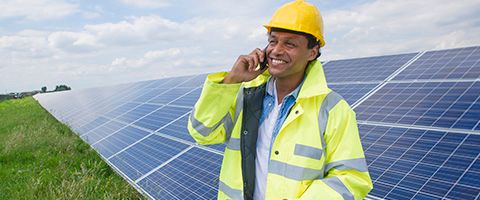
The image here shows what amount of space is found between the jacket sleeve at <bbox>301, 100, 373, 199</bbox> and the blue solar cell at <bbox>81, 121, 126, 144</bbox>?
8435 mm

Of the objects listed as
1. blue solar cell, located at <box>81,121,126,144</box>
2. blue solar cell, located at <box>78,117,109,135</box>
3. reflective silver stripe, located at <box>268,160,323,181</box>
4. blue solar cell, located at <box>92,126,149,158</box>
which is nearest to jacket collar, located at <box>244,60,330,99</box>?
reflective silver stripe, located at <box>268,160,323,181</box>

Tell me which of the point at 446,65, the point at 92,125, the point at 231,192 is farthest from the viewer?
the point at 92,125

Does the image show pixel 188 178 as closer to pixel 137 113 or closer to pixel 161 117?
pixel 161 117

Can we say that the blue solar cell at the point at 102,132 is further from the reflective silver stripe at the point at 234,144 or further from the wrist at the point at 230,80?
the wrist at the point at 230,80

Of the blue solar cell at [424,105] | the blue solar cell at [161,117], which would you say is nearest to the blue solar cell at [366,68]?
the blue solar cell at [424,105]

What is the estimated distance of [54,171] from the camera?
777 centimetres

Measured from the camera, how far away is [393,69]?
301 inches

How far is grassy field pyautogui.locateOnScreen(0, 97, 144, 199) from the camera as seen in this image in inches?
241

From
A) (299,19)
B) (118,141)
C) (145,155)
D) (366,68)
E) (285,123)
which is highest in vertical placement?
(299,19)

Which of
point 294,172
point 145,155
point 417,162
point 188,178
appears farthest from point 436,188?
point 145,155

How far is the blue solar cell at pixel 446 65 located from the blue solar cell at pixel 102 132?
705cm

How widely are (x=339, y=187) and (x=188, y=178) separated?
3.52 meters

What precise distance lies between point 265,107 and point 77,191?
14.8 feet

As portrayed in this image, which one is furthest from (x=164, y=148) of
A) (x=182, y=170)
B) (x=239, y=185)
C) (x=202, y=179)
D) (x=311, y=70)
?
(x=311, y=70)
